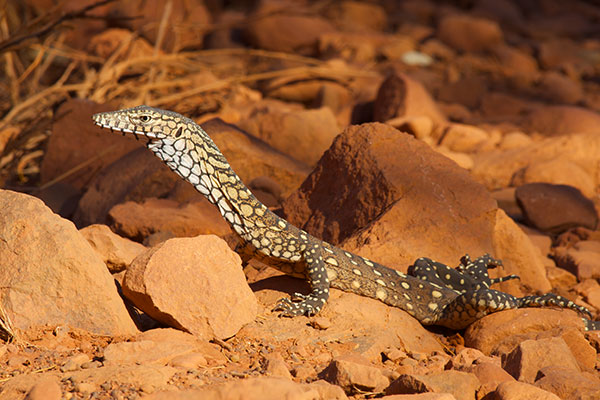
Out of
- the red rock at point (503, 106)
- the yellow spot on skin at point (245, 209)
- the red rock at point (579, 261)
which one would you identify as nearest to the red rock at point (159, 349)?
the yellow spot on skin at point (245, 209)

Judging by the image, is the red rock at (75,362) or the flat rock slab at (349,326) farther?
the flat rock slab at (349,326)

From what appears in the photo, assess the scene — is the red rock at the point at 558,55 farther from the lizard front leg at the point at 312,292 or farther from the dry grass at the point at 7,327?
the dry grass at the point at 7,327

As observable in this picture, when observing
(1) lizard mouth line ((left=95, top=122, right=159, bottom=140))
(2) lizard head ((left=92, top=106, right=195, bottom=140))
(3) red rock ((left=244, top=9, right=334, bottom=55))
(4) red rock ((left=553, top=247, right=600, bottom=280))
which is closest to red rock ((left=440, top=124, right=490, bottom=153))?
(4) red rock ((left=553, top=247, right=600, bottom=280))

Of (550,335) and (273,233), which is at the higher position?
(273,233)

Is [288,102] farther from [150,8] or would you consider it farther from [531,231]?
[531,231]

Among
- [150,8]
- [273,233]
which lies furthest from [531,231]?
[150,8]

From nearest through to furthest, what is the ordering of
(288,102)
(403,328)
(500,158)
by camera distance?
1. (403,328)
2. (500,158)
3. (288,102)

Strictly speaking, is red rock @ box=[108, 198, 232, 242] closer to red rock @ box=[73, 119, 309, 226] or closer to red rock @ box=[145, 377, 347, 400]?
red rock @ box=[73, 119, 309, 226]
